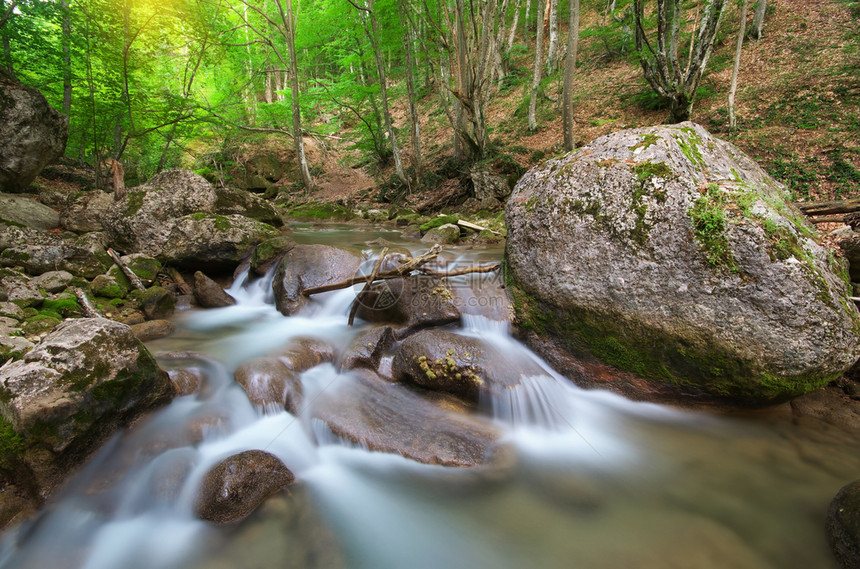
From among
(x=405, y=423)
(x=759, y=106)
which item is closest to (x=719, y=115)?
(x=759, y=106)

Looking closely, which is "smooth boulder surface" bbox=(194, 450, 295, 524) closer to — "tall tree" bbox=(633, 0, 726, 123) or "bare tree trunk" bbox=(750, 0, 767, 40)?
"tall tree" bbox=(633, 0, 726, 123)

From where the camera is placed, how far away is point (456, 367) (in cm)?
380

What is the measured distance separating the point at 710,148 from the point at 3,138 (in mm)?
12375

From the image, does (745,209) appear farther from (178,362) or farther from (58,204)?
(58,204)

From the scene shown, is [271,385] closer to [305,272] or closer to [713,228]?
[305,272]

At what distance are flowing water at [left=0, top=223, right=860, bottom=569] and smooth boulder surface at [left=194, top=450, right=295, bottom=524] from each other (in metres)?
0.09

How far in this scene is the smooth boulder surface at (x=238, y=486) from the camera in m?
2.56

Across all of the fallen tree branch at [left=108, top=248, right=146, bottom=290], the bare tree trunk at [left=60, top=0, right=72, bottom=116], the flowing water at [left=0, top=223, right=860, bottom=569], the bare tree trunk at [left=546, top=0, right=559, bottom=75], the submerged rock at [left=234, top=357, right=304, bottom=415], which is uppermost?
the bare tree trunk at [left=546, top=0, right=559, bottom=75]

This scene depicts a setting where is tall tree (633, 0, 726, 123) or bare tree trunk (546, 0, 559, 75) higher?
bare tree trunk (546, 0, 559, 75)

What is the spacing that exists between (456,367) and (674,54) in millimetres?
11475

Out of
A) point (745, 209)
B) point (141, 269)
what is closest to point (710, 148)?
point (745, 209)

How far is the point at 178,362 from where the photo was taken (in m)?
4.21

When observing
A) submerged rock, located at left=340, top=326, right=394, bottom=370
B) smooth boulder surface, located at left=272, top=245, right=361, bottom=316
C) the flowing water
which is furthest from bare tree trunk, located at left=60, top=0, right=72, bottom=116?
submerged rock, located at left=340, top=326, right=394, bottom=370

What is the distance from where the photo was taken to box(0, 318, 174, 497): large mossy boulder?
95.1 inches
